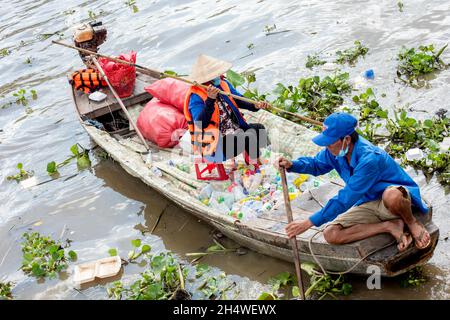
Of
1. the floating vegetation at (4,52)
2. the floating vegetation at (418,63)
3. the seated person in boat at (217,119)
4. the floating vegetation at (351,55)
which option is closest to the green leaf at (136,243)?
the seated person in boat at (217,119)

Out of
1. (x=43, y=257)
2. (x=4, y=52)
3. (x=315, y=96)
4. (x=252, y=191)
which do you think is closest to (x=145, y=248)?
(x=43, y=257)

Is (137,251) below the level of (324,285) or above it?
below

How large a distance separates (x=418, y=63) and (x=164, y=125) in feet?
10.7

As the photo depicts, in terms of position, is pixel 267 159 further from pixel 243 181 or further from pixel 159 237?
pixel 159 237

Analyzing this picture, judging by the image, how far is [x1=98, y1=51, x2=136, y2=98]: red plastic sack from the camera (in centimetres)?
684

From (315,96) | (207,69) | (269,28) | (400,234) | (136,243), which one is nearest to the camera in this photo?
(400,234)

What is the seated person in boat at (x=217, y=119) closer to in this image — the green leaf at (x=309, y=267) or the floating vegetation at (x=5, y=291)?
the green leaf at (x=309, y=267)

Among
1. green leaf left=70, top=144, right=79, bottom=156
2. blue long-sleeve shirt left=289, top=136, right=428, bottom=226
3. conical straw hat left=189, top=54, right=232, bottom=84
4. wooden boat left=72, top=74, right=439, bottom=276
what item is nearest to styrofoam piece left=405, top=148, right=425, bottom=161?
wooden boat left=72, top=74, right=439, bottom=276

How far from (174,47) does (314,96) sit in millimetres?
3973

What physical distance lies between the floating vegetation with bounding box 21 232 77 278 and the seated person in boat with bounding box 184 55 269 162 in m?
1.65

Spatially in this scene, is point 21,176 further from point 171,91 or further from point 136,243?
point 136,243

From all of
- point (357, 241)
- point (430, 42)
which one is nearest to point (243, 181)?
point (357, 241)

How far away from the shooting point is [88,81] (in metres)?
7.08
